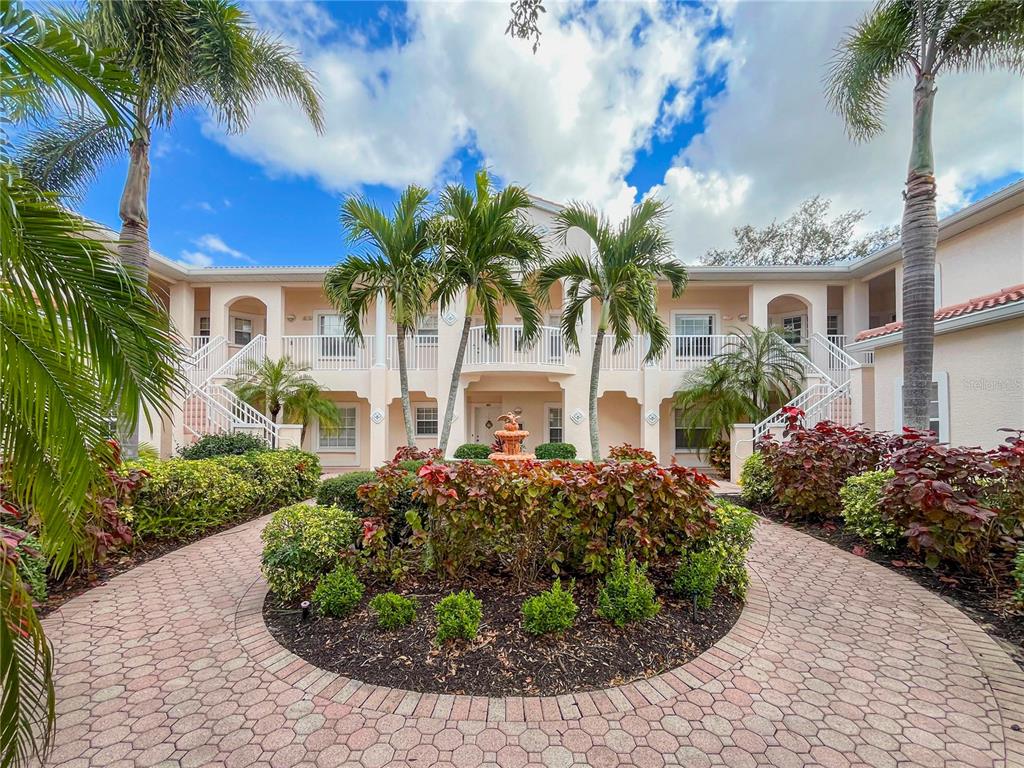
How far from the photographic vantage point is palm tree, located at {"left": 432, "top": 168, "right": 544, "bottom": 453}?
842cm

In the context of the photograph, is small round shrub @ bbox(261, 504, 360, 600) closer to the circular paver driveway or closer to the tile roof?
the circular paver driveway

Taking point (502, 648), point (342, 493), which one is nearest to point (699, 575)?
point (502, 648)

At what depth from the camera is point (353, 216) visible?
8.62m

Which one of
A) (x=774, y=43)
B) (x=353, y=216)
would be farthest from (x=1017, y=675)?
(x=353, y=216)

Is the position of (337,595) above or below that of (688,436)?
below

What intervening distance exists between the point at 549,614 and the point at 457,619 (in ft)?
2.21

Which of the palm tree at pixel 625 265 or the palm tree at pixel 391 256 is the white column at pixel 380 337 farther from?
the palm tree at pixel 625 265

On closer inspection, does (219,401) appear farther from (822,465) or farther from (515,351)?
(822,465)

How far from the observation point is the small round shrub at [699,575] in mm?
3564

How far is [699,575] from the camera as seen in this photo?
3594mm

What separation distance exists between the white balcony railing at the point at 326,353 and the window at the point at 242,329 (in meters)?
3.52

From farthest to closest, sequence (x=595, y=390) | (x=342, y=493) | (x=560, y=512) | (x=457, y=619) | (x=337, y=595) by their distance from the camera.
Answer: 1. (x=595, y=390)
2. (x=342, y=493)
3. (x=560, y=512)
4. (x=337, y=595)
5. (x=457, y=619)

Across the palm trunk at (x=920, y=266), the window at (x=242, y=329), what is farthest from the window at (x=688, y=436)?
the window at (x=242, y=329)

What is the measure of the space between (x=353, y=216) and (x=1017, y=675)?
10.4m
